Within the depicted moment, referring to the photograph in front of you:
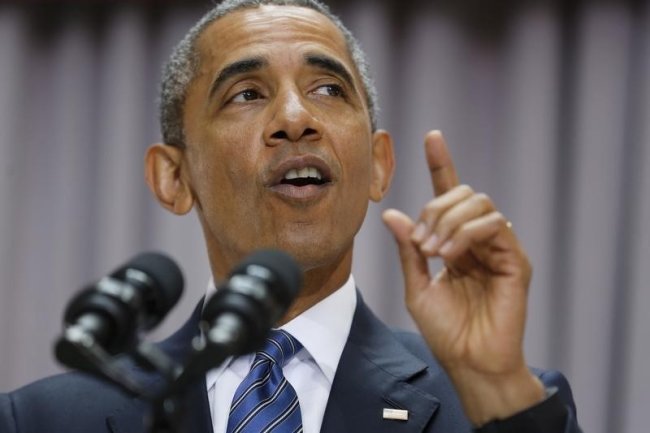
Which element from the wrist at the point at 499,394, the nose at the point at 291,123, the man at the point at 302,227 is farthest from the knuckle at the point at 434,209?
the nose at the point at 291,123

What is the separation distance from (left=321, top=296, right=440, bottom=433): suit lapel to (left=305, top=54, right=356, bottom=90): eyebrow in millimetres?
455

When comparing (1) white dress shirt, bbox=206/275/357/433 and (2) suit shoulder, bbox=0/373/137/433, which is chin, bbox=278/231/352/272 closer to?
(1) white dress shirt, bbox=206/275/357/433

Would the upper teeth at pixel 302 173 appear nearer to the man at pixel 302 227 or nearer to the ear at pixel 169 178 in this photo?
the man at pixel 302 227

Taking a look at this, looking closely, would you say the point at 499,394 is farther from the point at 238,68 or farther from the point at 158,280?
the point at 238,68

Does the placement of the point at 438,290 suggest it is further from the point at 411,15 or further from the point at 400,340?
the point at 411,15

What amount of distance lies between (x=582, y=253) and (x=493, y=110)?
1.59 feet

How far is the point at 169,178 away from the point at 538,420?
1008mm

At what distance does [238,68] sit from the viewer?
210 centimetres

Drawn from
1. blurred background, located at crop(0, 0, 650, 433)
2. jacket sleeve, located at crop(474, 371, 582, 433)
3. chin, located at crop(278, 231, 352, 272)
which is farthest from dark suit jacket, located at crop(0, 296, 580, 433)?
blurred background, located at crop(0, 0, 650, 433)

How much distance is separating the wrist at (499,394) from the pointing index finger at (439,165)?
0.90ft

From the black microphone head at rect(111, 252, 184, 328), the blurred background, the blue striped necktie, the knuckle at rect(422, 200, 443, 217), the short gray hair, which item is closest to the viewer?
Answer: the black microphone head at rect(111, 252, 184, 328)

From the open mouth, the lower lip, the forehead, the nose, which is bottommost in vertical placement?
the lower lip

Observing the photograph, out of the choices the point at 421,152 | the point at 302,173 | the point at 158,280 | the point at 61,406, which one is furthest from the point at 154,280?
the point at 421,152

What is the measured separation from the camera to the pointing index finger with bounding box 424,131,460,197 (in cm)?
163
